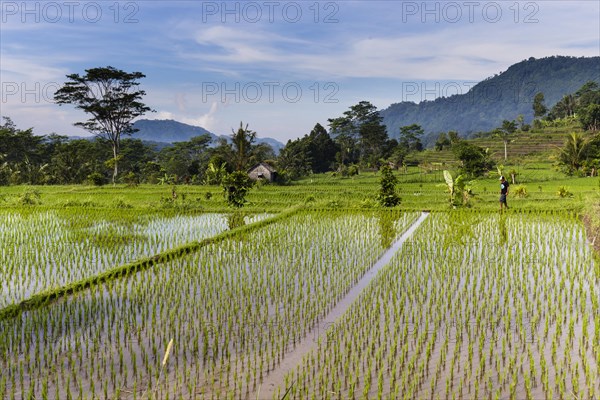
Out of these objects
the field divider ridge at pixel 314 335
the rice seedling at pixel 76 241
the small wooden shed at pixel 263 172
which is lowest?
the field divider ridge at pixel 314 335

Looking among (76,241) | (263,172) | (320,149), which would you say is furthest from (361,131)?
(76,241)

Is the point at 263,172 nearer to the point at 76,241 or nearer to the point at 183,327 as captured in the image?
the point at 76,241

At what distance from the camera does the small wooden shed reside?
110 ft

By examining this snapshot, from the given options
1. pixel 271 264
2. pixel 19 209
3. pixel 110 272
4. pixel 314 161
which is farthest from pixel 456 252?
pixel 314 161

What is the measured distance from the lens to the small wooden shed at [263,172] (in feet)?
110

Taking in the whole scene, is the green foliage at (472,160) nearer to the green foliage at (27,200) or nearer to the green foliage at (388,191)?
the green foliage at (388,191)

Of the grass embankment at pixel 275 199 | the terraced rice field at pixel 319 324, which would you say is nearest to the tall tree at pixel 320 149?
the grass embankment at pixel 275 199

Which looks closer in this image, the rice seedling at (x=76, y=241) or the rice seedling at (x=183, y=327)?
the rice seedling at (x=183, y=327)

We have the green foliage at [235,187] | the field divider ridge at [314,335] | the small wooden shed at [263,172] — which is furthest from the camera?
the small wooden shed at [263,172]

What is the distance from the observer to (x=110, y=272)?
27.0 feet

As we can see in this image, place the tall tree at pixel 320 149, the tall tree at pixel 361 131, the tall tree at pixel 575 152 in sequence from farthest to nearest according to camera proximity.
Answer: the tall tree at pixel 361 131 → the tall tree at pixel 320 149 → the tall tree at pixel 575 152

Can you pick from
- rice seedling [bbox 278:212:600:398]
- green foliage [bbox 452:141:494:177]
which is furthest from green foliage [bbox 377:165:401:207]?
green foliage [bbox 452:141:494:177]

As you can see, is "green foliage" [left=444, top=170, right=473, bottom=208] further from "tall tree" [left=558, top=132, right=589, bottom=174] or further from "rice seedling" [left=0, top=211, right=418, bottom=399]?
"tall tree" [left=558, top=132, right=589, bottom=174]

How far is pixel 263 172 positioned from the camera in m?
34.0
